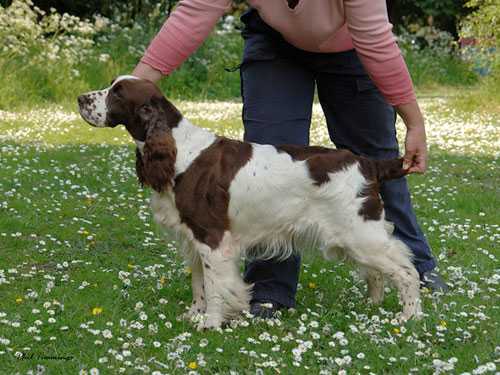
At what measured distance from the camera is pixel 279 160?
4.28 m

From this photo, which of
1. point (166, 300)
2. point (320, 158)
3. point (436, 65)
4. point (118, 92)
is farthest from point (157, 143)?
point (436, 65)

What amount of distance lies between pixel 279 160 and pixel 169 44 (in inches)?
31.0

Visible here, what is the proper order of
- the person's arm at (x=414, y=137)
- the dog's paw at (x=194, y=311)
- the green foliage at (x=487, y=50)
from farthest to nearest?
the green foliage at (x=487, y=50) < the dog's paw at (x=194, y=311) < the person's arm at (x=414, y=137)

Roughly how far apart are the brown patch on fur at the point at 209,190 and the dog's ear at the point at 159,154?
8 centimetres

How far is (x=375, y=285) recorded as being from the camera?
4.77 m

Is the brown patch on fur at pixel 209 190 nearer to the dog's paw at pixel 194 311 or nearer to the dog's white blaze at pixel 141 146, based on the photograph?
the dog's white blaze at pixel 141 146

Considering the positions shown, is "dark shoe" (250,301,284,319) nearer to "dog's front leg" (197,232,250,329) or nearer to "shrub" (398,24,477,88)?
"dog's front leg" (197,232,250,329)

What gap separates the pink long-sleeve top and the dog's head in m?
0.23

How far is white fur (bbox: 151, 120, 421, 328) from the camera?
4.24 meters

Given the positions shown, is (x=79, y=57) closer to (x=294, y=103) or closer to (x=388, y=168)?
(x=294, y=103)

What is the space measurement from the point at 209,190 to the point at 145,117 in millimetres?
467

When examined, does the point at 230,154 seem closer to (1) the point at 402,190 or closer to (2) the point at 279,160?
(2) the point at 279,160

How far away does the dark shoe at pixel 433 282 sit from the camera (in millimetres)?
4980

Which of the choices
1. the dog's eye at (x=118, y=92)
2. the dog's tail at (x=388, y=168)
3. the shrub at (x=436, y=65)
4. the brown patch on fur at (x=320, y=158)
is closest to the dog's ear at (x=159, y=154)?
the dog's eye at (x=118, y=92)
